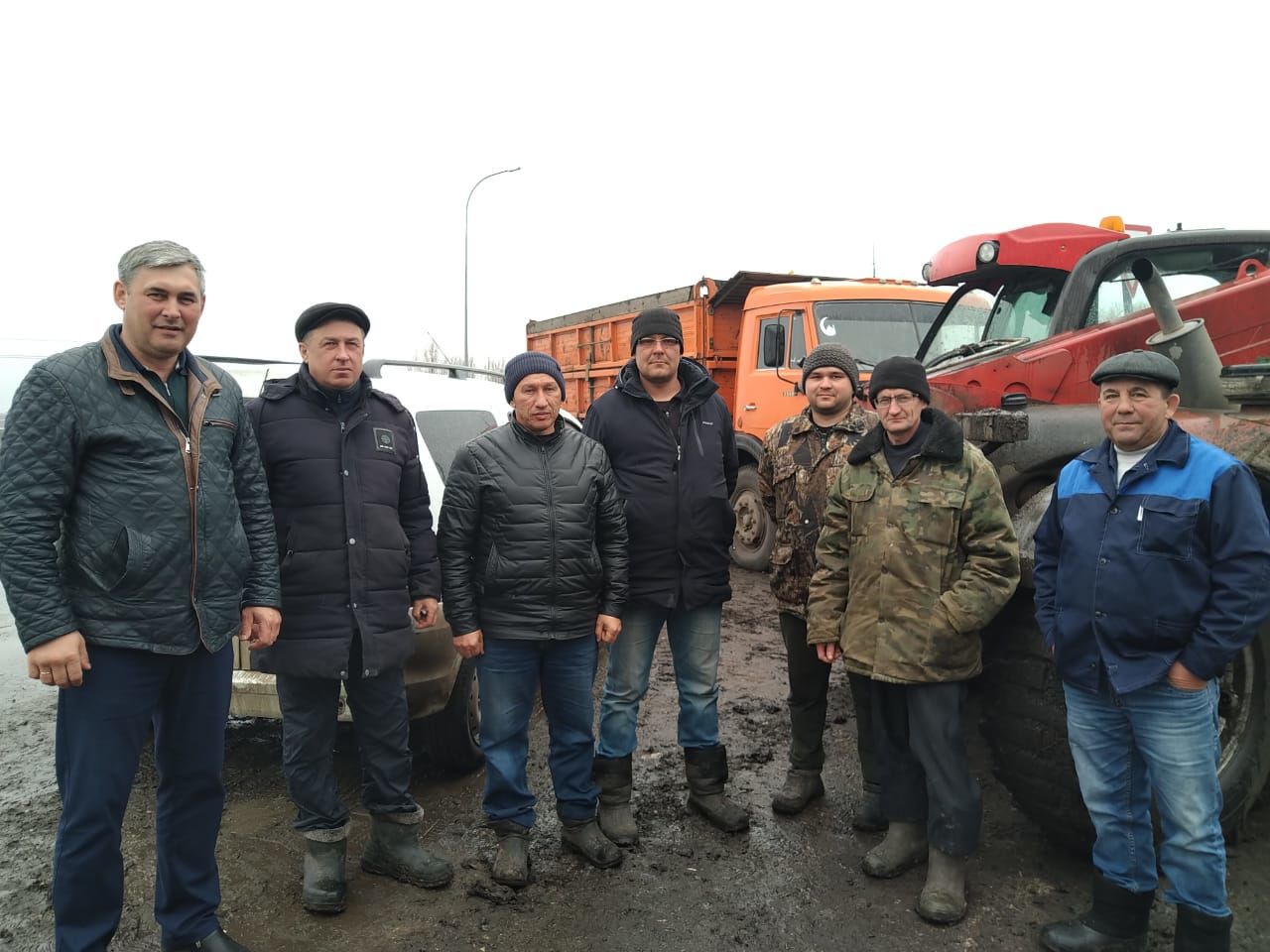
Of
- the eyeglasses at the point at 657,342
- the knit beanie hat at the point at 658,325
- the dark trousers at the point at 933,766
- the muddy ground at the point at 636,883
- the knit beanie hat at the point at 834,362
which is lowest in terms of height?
the muddy ground at the point at 636,883

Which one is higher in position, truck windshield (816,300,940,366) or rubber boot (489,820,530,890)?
truck windshield (816,300,940,366)

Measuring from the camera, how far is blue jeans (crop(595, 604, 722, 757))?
341 cm

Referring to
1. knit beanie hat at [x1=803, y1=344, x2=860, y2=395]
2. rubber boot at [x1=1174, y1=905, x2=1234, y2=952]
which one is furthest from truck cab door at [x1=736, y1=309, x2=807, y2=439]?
rubber boot at [x1=1174, y1=905, x2=1234, y2=952]

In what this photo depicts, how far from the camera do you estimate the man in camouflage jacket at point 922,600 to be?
9.28 ft

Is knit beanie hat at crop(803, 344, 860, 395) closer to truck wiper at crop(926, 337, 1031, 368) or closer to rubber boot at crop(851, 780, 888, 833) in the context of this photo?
truck wiper at crop(926, 337, 1031, 368)

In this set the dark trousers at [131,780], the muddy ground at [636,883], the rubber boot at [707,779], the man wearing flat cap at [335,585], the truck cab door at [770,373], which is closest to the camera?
the dark trousers at [131,780]

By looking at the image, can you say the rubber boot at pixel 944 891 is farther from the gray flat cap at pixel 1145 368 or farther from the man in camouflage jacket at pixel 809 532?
the gray flat cap at pixel 1145 368

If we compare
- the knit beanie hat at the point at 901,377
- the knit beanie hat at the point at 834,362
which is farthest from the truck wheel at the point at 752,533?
the knit beanie hat at the point at 901,377

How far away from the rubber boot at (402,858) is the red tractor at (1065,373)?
1.89 metres

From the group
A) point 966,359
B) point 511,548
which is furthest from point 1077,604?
point 966,359

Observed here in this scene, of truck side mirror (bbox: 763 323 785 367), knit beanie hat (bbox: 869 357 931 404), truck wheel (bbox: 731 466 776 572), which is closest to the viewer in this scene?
knit beanie hat (bbox: 869 357 931 404)

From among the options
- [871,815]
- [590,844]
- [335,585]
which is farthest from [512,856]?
[871,815]

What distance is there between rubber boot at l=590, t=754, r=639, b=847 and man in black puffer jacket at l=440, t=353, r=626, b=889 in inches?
4.7

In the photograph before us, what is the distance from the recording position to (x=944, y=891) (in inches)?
111
